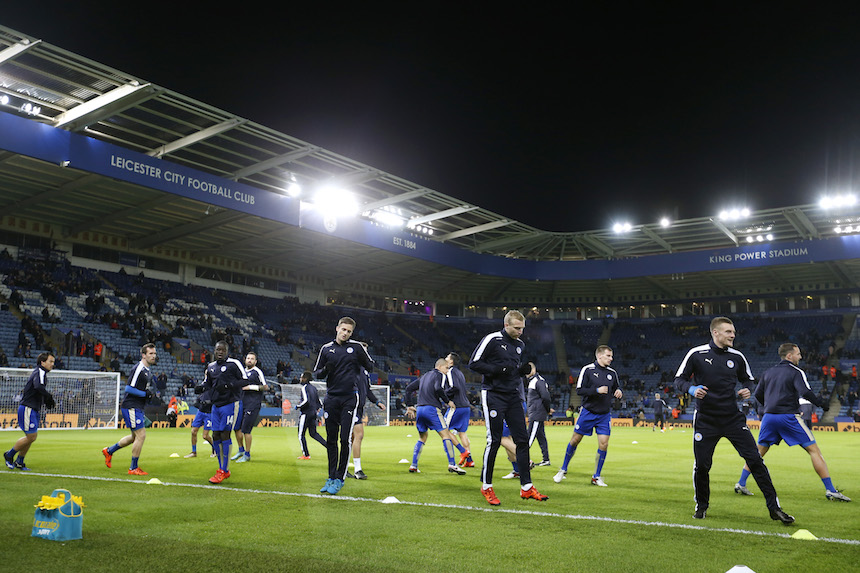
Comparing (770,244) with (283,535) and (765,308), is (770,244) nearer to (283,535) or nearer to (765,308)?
(765,308)

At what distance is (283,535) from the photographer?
20.5 feet

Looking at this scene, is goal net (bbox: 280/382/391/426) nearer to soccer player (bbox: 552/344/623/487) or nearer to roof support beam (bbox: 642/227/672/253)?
soccer player (bbox: 552/344/623/487)

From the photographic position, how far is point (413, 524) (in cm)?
690

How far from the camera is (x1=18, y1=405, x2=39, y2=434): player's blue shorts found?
1153 centimetres

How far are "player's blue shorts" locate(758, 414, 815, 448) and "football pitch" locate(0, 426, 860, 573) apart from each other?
0.80 metres

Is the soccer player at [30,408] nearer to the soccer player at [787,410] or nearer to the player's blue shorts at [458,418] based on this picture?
the player's blue shorts at [458,418]

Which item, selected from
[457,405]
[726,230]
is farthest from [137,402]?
[726,230]

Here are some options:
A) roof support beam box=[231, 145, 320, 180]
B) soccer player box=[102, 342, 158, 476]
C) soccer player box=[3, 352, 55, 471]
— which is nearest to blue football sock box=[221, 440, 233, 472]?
soccer player box=[102, 342, 158, 476]

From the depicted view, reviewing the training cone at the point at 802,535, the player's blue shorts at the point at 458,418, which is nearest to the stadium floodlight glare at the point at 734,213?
the player's blue shorts at the point at 458,418

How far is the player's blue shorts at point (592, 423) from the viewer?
35.8ft

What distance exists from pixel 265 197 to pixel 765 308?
4152 centimetres

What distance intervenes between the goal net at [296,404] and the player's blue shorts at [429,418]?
13543mm

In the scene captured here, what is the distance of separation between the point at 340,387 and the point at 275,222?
28.4m

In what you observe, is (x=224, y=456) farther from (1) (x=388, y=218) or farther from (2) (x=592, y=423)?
(1) (x=388, y=218)
